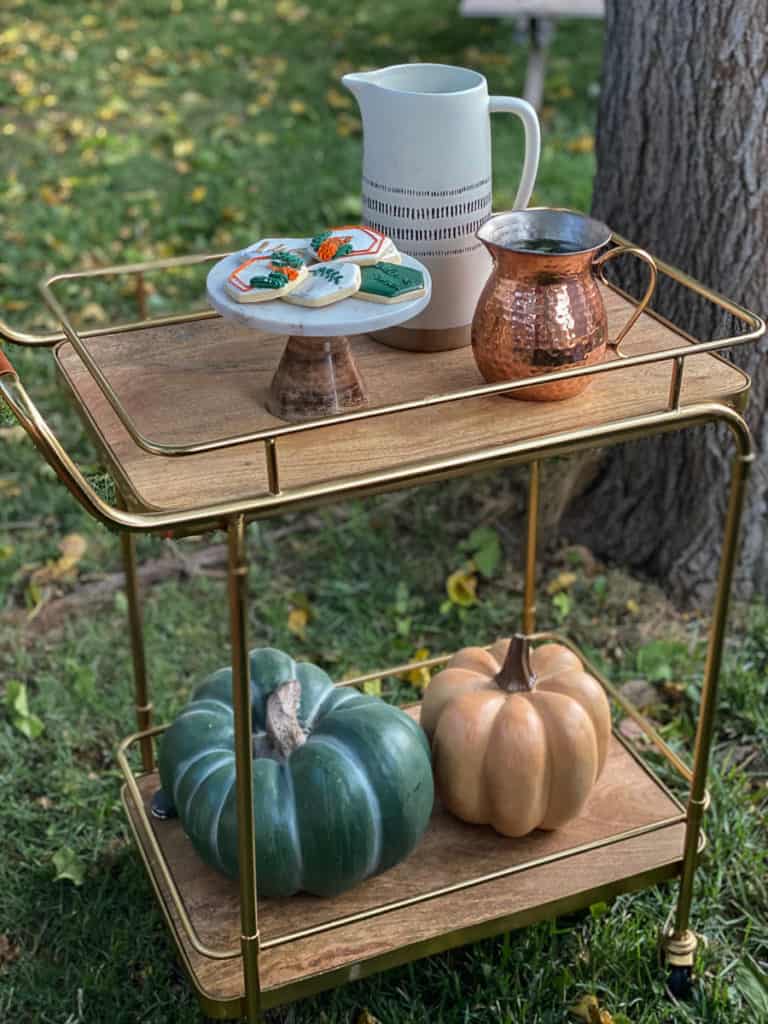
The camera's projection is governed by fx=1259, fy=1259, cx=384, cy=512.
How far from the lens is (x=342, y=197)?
3684mm

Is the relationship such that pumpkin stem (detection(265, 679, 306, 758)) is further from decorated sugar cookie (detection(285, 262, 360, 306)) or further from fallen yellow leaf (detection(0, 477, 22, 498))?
fallen yellow leaf (detection(0, 477, 22, 498))

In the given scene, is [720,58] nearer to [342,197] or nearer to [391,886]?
[391,886]

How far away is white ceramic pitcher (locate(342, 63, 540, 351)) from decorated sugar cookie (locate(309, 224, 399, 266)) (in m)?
0.06

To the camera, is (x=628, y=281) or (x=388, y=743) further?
(x=628, y=281)

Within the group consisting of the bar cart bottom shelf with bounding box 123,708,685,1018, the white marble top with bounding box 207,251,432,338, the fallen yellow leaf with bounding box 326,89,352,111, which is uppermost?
the white marble top with bounding box 207,251,432,338

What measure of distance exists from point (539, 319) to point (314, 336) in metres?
0.23

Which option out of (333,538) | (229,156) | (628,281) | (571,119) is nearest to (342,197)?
(229,156)

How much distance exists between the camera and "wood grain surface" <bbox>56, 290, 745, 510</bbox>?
1156mm

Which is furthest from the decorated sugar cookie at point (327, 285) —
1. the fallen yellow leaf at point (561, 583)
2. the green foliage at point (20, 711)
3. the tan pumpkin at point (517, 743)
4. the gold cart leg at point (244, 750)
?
the fallen yellow leaf at point (561, 583)

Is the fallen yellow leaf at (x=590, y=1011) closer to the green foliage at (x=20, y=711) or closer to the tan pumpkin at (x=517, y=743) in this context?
the tan pumpkin at (x=517, y=743)

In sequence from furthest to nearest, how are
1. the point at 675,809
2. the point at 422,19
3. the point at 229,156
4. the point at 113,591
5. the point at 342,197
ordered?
the point at 422,19
the point at 229,156
the point at 342,197
the point at 113,591
the point at 675,809

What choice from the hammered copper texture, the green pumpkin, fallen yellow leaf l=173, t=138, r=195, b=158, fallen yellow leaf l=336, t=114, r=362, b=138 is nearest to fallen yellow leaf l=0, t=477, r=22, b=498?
the green pumpkin

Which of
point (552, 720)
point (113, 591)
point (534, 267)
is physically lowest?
point (113, 591)

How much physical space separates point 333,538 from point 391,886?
3.37ft
